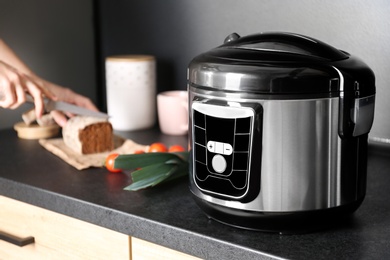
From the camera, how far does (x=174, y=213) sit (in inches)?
42.5

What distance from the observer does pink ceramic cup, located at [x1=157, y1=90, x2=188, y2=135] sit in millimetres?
1675

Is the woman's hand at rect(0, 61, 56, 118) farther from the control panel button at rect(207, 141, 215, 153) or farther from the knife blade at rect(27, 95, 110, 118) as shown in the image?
the control panel button at rect(207, 141, 215, 153)

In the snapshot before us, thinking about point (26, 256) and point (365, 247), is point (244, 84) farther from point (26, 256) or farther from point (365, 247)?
point (26, 256)

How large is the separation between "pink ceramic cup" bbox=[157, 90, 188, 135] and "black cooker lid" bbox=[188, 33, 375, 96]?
2.19 ft

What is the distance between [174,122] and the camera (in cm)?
169

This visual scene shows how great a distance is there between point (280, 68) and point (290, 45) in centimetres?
7

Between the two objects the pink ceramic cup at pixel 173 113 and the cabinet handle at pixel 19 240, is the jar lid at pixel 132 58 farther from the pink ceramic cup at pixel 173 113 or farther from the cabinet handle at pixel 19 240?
the cabinet handle at pixel 19 240

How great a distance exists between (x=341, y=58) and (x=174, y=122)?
782 mm

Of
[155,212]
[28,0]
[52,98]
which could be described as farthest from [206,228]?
[28,0]

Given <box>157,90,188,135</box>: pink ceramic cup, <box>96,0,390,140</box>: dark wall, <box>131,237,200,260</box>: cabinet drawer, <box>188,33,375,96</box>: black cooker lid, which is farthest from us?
<box>157,90,188,135</box>: pink ceramic cup

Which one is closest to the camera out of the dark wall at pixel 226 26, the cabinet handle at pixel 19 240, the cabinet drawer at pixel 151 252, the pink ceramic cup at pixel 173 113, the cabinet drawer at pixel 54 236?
the cabinet drawer at pixel 151 252

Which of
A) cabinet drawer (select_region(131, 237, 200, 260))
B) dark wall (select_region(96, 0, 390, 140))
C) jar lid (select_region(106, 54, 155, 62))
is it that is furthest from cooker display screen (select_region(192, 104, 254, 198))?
jar lid (select_region(106, 54, 155, 62))

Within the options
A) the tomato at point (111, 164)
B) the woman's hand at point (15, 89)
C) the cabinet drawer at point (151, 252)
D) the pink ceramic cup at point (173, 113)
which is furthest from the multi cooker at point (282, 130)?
the pink ceramic cup at point (173, 113)

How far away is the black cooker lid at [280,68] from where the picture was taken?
35.3 inches
